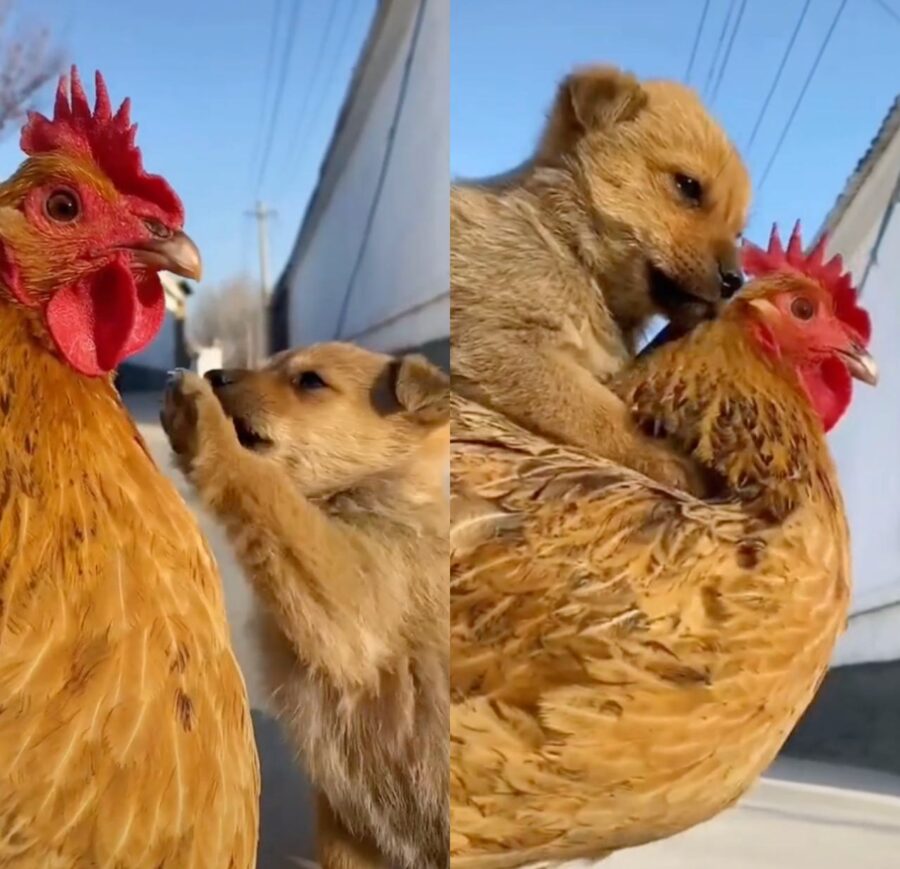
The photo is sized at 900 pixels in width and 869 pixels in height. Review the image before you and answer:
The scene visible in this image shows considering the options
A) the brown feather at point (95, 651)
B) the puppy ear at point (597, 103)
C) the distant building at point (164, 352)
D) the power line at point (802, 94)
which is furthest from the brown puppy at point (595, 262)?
the brown feather at point (95, 651)

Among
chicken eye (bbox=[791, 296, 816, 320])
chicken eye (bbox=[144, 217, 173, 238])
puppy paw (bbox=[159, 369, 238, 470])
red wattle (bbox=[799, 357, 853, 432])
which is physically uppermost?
chicken eye (bbox=[144, 217, 173, 238])

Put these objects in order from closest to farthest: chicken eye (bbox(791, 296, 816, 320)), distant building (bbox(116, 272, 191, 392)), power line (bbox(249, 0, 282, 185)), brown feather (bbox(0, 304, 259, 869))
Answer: brown feather (bbox(0, 304, 259, 869)) → distant building (bbox(116, 272, 191, 392)) → power line (bbox(249, 0, 282, 185)) → chicken eye (bbox(791, 296, 816, 320))

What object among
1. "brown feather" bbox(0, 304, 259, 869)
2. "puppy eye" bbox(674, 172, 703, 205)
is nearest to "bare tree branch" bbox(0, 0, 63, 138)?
"brown feather" bbox(0, 304, 259, 869)

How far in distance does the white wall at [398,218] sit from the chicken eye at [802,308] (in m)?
0.42

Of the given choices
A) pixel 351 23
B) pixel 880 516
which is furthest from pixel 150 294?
pixel 880 516

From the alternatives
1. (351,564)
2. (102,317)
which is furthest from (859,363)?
(102,317)

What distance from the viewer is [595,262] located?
50.9 inches

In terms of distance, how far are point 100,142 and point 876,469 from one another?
1.01 m

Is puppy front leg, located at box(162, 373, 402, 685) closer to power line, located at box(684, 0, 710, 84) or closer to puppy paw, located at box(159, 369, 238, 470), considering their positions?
puppy paw, located at box(159, 369, 238, 470)

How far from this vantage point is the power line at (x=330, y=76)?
4.14 ft

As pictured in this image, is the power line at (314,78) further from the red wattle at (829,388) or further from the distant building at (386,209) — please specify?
the red wattle at (829,388)

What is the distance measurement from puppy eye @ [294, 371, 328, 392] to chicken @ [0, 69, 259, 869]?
0.19 m

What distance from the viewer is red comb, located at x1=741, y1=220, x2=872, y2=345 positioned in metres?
1.37

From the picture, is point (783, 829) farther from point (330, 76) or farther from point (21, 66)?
point (21, 66)
